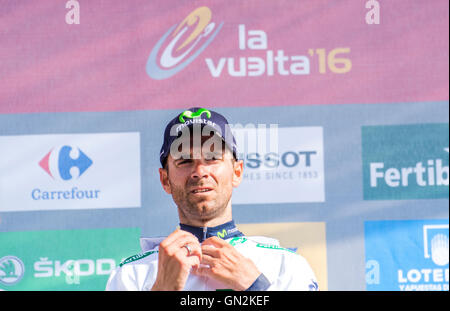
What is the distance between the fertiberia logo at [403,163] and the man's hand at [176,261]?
1242mm

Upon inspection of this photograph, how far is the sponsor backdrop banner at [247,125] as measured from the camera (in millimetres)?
2418

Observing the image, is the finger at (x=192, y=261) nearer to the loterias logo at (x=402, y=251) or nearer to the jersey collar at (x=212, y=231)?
the jersey collar at (x=212, y=231)

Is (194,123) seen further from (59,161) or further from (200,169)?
(59,161)

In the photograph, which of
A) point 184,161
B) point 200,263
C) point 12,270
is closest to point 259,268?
point 200,263

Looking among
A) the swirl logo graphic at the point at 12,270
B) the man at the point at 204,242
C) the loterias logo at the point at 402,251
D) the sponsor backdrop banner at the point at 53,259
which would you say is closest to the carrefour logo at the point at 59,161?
the sponsor backdrop banner at the point at 53,259

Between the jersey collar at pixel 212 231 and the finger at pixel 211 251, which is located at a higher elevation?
the jersey collar at pixel 212 231

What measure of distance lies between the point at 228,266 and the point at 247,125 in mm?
1053

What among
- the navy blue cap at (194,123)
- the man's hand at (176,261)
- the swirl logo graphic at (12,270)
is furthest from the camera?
the swirl logo graphic at (12,270)

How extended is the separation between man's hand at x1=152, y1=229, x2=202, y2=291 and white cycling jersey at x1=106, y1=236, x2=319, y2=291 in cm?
8

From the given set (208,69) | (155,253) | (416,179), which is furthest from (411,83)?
(155,253)

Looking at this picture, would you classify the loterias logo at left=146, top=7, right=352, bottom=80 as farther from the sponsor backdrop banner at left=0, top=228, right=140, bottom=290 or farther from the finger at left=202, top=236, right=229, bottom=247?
the finger at left=202, top=236, right=229, bottom=247

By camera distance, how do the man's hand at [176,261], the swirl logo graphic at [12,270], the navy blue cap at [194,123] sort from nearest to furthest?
the man's hand at [176,261]
the navy blue cap at [194,123]
the swirl logo graphic at [12,270]

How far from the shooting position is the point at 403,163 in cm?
244

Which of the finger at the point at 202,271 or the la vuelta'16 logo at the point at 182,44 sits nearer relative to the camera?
the finger at the point at 202,271
